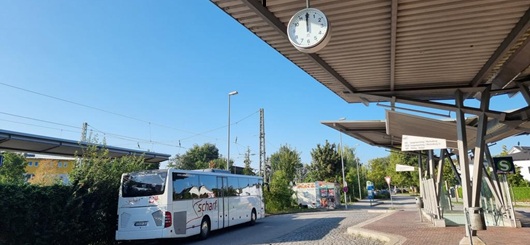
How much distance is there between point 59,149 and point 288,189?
19457mm

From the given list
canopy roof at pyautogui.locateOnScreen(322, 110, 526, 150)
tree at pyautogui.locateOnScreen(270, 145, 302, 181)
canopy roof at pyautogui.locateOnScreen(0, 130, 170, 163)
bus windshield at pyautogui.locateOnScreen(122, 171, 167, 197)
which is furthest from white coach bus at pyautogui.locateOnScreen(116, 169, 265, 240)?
tree at pyautogui.locateOnScreen(270, 145, 302, 181)

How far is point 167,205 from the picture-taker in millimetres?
12656

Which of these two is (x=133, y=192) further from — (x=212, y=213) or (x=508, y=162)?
(x=508, y=162)

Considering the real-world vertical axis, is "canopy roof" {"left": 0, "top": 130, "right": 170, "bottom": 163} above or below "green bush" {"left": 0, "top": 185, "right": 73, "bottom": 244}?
above

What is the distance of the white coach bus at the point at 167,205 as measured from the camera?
1257 centimetres

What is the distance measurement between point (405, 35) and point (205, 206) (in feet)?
38.1

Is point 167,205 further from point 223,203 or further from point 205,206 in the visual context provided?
point 223,203

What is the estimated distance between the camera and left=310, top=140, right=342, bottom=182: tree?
52.5 meters

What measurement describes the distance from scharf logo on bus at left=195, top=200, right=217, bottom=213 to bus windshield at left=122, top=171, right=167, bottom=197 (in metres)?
2.18

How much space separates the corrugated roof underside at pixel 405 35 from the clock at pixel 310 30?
59cm

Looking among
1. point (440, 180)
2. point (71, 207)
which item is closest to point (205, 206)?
point (71, 207)

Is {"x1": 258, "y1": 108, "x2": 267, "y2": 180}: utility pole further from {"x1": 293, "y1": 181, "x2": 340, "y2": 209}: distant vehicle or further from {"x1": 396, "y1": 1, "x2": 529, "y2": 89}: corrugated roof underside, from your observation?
{"x1": 396, "y1": 1, "x2": 529, "y2": 89}: corrugated roof underside

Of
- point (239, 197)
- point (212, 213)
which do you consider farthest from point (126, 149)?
point (212, 213)

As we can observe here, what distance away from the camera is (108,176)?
43.2ft
